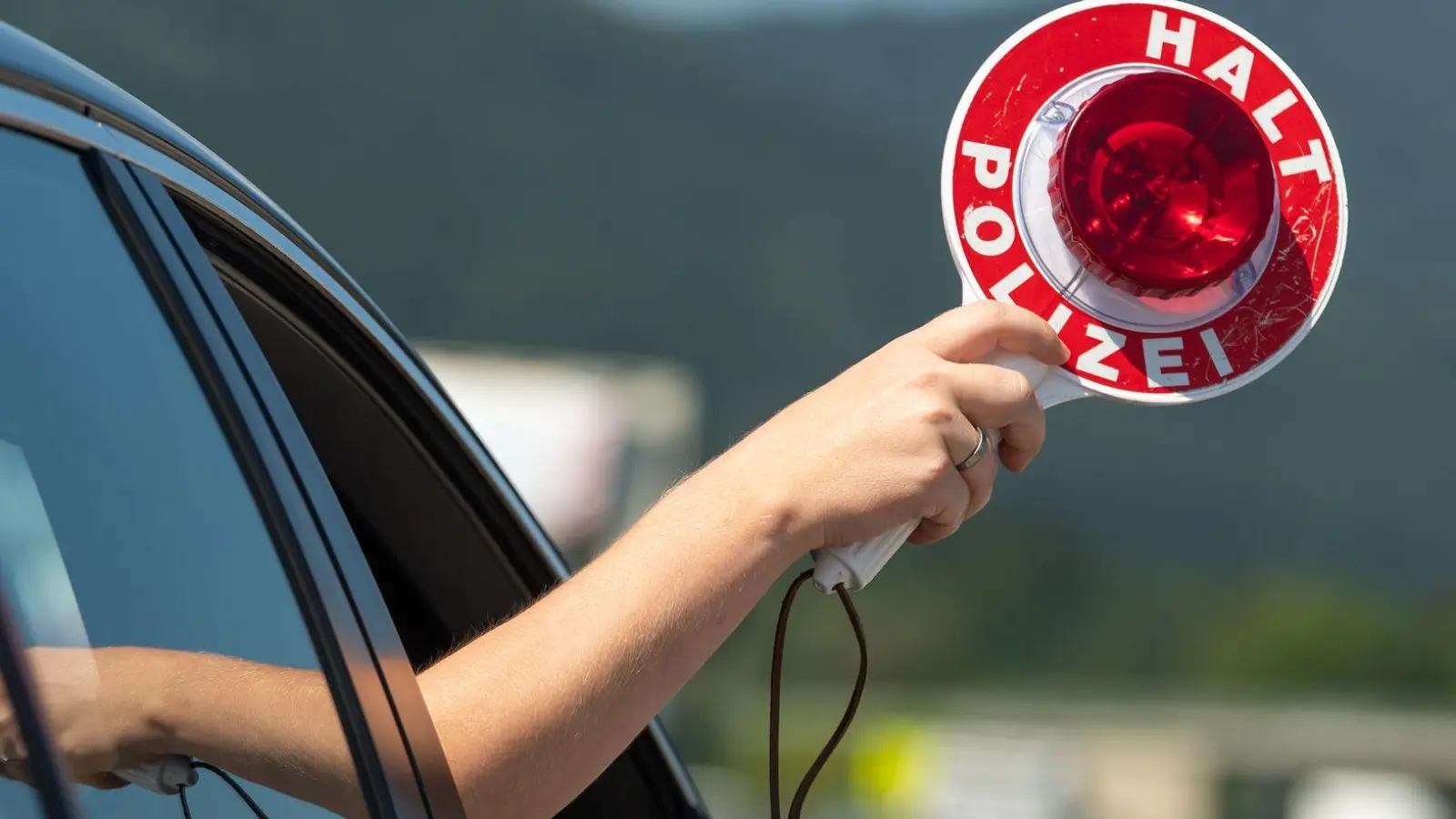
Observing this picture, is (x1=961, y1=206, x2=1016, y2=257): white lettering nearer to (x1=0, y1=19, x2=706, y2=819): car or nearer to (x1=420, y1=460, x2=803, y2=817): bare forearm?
(x1=420, y1=460, x2=803, y2=817): bare forearm

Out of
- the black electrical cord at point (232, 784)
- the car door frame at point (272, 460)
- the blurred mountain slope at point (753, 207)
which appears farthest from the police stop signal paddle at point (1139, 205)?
the blurred mountain slope at point (753, 207)

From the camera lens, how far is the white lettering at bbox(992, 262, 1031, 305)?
5.29 feet

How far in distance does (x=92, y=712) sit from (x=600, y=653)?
0.41 m

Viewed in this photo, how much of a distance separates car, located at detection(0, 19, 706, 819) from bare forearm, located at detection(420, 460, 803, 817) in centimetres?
5

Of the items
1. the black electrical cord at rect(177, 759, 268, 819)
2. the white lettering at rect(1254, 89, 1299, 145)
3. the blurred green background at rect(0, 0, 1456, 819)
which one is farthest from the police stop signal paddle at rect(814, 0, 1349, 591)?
the blurred green background at rect(0, 0, 1456, 819)

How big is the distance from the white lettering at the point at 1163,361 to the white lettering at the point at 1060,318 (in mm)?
71

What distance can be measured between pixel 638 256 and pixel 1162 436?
27439mm

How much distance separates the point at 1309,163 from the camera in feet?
5.25

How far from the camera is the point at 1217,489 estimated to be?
9000 centimetres

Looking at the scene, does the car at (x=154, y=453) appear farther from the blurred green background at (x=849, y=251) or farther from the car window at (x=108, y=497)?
the blurred green background at (x=849, y=251)

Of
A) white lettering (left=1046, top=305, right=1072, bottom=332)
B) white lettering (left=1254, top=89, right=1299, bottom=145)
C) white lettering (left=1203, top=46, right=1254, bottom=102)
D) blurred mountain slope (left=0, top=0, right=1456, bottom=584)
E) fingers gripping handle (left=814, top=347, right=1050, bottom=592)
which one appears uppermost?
blurred mountain slope (left=0, top=0, right=1456, bottom=584)

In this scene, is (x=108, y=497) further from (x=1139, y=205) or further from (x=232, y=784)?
(x=1139, y=205)

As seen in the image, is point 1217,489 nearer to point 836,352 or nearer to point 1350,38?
point 836,352

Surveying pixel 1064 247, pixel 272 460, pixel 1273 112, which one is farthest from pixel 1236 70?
pixel 272 460
